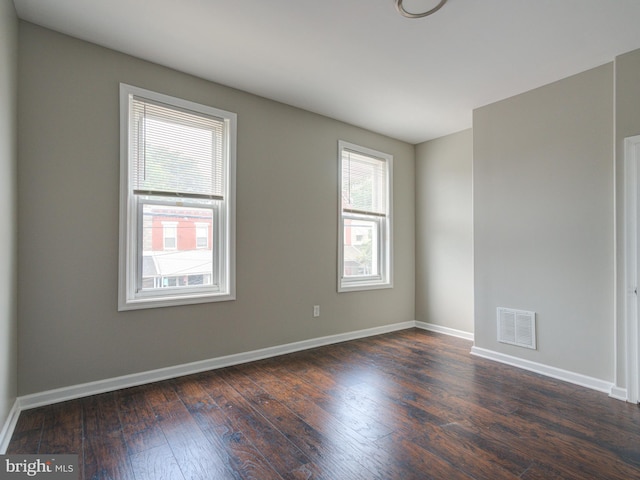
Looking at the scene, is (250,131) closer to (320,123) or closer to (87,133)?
(320,123)

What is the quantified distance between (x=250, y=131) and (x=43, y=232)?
2.01 meters

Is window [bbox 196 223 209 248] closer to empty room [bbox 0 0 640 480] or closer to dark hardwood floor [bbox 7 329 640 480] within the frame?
empty room [bbox 0 0 640 480]

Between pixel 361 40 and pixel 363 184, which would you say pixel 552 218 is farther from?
pixel 361 40

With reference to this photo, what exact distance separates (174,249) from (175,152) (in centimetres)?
90

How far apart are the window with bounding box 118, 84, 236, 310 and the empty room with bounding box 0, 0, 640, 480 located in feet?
0.06

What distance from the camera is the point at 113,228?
2738 millimetres

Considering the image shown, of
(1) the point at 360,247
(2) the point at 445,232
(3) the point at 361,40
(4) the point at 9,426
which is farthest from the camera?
(2) the point at 445,232

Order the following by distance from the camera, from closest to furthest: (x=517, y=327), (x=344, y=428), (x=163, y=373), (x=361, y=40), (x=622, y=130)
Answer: (x=344, y=428) < (x=361, y=40) < (x=622, y=130) < (x=163, y=373) < (x=517, y=327)

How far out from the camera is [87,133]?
264 cm

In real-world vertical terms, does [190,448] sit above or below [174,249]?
below

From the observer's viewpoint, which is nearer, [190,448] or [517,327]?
[190,448]

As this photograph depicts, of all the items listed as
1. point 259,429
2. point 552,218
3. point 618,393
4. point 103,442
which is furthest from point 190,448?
point 552,218

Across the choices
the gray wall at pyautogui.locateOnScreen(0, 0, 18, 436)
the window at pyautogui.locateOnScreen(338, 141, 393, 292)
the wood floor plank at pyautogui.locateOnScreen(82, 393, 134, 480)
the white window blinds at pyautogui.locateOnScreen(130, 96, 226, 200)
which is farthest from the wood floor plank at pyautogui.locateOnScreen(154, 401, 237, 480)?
the window at pyautogui.locateOnScreen(338, 141, 393, 292)

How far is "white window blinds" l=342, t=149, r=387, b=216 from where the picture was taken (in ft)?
14.6
